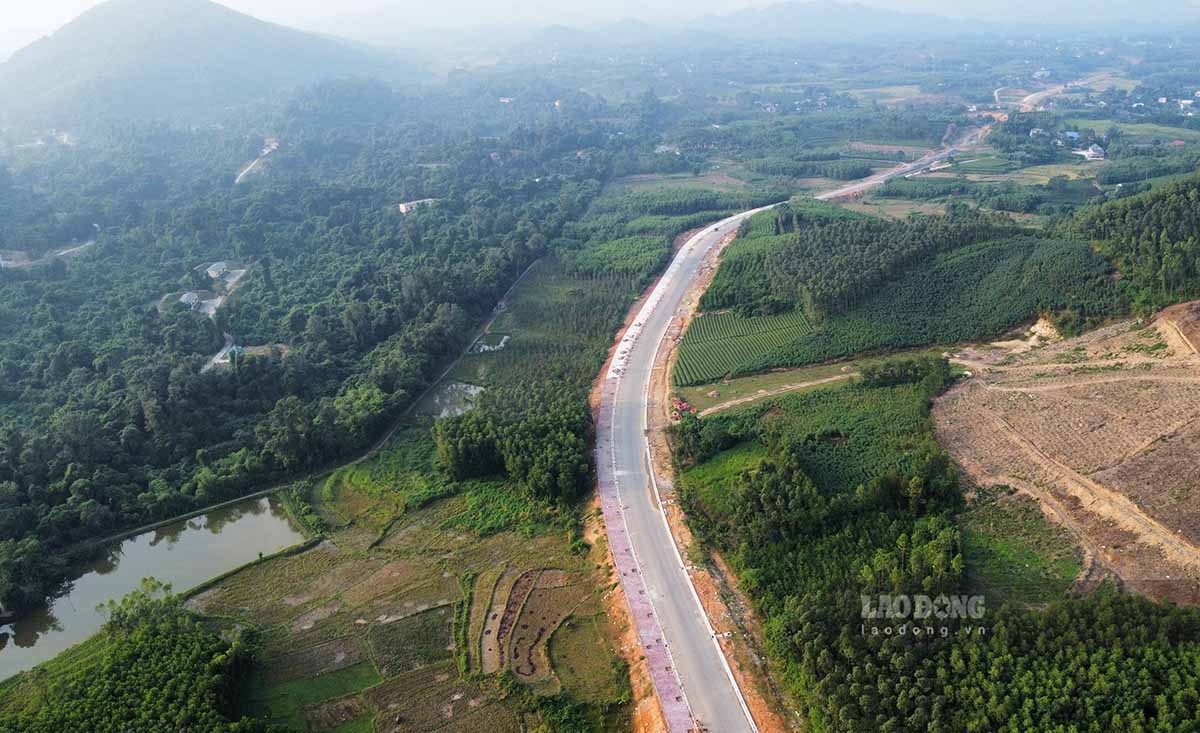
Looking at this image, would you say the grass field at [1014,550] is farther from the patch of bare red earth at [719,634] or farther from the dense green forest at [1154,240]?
the dense green forest at [1154,240]

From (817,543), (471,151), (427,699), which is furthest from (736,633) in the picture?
(471,151)

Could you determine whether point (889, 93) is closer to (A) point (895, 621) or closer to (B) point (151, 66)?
(B) point (151, 66)

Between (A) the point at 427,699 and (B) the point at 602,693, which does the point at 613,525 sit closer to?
(B) the point at 602,693

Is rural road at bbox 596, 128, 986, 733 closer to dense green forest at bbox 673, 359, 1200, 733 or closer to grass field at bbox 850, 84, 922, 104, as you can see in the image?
dense green forest at bbox 673, 359, 1200, 733

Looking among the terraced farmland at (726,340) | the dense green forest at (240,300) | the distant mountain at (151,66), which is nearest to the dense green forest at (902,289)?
the terraced farmland at (726,340)

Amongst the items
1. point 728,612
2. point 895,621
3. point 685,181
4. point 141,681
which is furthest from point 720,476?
point 685,181

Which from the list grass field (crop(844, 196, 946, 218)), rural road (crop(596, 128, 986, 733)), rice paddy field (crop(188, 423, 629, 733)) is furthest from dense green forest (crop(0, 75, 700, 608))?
grass field (crop(844, 196, 946, 218))
